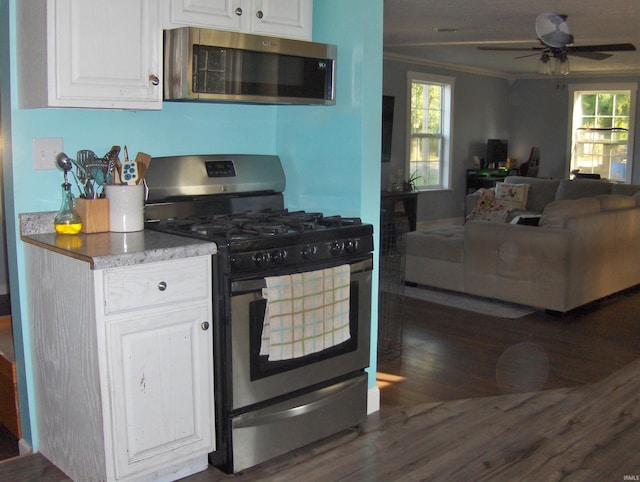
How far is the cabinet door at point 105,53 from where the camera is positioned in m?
2.30

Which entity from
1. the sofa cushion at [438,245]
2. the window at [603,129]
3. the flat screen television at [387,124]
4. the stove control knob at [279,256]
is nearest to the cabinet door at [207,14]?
the stove control knob at [279,256]

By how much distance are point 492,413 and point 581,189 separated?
18.3ft

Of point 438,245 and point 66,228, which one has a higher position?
point 66,228

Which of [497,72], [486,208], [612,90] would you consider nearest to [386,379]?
[486,208]

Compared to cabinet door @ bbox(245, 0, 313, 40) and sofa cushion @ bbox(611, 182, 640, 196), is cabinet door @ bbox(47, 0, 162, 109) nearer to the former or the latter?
cabinet door @ bbox(245, 0, 313, 40)

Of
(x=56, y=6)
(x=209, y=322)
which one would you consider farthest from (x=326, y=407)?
(x=56, y=6)

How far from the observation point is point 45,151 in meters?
2.55

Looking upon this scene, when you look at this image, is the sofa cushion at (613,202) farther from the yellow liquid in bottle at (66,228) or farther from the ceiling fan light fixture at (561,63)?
the yellow liquid in bottle at (66,228)

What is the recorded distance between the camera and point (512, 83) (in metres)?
10.8

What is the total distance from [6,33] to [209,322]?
1.27 m

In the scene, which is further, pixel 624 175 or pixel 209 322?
pixel 624 175

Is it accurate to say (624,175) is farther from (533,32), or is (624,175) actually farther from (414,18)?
(414,18)

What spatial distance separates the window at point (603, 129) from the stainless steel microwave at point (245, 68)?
820 cm

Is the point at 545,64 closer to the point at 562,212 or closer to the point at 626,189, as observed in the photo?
the point at 562,212
